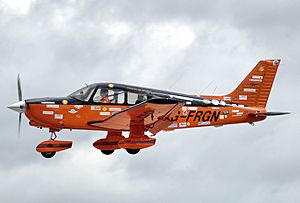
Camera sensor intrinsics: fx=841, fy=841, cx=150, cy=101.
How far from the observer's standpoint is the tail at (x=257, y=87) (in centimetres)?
4047

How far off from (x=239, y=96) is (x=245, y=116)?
123cm

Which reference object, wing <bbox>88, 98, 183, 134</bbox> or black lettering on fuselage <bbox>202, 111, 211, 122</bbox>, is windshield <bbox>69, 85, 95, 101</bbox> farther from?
black lettering on fuselage <bbox>202, 111, 211, 122</bbox>

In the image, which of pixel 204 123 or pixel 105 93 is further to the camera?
pixel 204 123

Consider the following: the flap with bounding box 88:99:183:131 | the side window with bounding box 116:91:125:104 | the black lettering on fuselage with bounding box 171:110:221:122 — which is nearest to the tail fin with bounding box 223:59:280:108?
the black lettering on fuselage with bounding box 171:110:221:122

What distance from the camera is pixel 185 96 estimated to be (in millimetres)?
38750

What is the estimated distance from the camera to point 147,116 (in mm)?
36594

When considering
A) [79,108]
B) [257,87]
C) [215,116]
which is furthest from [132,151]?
[257,87]

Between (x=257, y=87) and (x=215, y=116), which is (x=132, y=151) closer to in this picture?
(x=215, y=116)

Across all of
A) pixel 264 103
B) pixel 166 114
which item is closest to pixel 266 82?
pixel 264 103

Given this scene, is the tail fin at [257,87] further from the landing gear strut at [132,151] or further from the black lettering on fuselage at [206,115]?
the landing gear strut at [132,151]

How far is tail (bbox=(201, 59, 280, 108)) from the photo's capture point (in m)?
40.5

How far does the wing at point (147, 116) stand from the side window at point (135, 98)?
2.54ft

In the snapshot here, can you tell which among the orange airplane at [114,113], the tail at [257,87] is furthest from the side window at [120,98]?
the tail at [257,87]

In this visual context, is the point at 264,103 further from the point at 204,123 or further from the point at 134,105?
the point at 134,105
